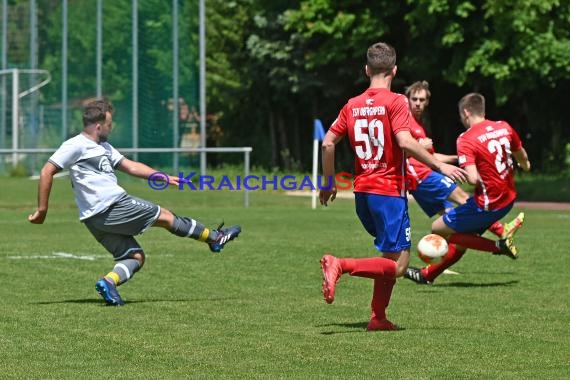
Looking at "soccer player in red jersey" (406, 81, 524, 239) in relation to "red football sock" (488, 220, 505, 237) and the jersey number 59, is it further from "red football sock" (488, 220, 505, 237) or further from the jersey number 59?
the jersey number 59

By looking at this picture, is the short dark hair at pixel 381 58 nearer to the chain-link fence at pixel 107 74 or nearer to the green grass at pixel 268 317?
the green grass at pixel 268 317

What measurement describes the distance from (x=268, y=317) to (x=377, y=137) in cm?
182

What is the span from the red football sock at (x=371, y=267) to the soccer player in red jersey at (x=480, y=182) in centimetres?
289

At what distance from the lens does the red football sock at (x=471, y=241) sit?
12.8m

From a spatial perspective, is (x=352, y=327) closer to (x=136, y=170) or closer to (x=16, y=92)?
(x=136, y=170)

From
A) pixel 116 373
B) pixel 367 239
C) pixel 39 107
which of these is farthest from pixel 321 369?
pixel 39 107

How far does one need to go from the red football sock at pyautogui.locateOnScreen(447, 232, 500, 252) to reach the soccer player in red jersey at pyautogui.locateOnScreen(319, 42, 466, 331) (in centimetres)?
335

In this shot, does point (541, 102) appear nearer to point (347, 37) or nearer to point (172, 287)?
point (347, 37)

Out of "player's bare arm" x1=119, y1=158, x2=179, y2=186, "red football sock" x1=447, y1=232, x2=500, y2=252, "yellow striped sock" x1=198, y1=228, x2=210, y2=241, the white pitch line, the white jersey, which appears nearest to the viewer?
the white jersey

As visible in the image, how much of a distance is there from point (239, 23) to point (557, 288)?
41435 millimetres

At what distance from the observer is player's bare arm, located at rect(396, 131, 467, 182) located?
29.7ft

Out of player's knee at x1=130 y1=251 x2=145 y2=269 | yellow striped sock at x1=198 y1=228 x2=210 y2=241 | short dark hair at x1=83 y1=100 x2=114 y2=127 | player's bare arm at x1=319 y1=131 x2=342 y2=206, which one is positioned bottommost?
player's knee at x1=130 y1=251 x2=145 y2=269

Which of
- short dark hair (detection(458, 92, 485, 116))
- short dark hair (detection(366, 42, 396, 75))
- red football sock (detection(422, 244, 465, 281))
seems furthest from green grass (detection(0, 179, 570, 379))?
short dark hair (detection(366, 42, 396, 75))

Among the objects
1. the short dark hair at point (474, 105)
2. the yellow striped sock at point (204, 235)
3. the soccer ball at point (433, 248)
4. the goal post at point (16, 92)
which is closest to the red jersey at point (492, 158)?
the short dark hair at point (474, 105)
